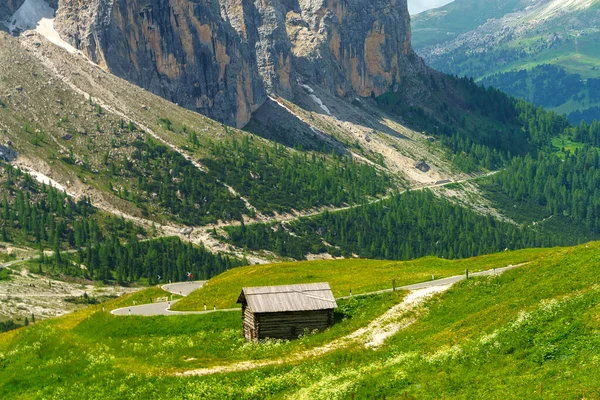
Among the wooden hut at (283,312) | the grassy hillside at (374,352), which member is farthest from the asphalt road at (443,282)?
the wooden hut at (283,312)

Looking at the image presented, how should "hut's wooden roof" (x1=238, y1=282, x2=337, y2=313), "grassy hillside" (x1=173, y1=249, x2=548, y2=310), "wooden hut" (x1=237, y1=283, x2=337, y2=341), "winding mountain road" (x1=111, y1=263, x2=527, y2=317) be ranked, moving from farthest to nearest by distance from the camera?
1. "grassy hillside" (x1=173, y1=249, x2=548, y2=310)
2. "winding mountain road" (x1=111, y1=263, x2=527, y2=317)
3. "hut's wooden roof" (x1=238, y1=282, x2=337, y2=313)
4. "wooden hut" (x1=237, y1=283, x2=337, y2=341)

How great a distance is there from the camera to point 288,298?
8931 centimetres

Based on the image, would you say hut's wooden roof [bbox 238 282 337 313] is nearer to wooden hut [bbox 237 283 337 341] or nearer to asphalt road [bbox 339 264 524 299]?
wooden hut [bbox 237 283 337 341]

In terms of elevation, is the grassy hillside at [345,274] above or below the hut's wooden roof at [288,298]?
below

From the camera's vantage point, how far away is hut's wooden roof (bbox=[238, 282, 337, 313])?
87500 millimetres

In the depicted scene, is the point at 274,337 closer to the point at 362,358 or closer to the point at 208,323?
the point at 208,323

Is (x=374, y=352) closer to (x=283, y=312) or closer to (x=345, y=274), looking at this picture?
(x=283, y=312)

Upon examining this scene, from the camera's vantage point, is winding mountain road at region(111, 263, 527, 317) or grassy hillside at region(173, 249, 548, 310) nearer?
winding mountain road at region(111, 263, 527, 317)

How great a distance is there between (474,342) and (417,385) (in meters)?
7.95

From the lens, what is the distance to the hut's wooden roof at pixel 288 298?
87.5 meters

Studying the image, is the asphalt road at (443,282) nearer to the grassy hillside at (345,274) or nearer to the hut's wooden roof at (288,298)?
the grassy hillside at (345,274)

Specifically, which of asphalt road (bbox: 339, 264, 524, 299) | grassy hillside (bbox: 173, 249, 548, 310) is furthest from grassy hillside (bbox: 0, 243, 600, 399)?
grassy hillside (bbox: 173, 249, 548, 310)

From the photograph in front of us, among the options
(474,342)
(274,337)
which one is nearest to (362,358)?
(474,342)

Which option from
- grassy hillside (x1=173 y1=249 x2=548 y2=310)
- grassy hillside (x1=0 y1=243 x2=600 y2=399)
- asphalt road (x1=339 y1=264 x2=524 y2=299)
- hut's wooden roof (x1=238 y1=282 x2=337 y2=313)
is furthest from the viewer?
grassy hillside (x1=173 y1=249 x2=548 y2=310)
